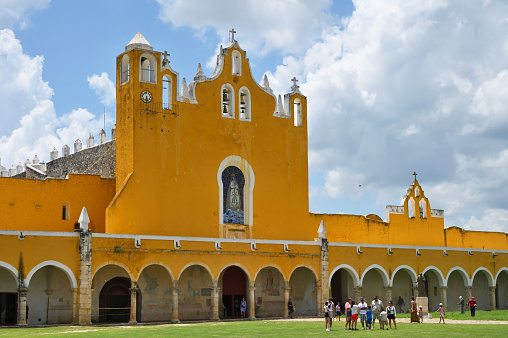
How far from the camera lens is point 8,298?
34125 mm

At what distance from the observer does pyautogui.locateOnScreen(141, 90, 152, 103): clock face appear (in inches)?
1523


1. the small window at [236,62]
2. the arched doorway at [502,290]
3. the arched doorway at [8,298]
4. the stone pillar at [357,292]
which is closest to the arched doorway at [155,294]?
the arched doorway at [8,298]

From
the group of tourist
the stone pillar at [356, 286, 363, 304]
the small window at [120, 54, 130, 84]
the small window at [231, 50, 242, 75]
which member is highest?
the small window at [231, 50, 242, 75]

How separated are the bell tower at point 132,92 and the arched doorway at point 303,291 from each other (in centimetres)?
1091

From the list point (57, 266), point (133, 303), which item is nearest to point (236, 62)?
point (133, 303)

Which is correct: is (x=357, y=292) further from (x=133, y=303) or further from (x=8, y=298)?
(x=8, y=298)

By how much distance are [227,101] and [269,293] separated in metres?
10.4

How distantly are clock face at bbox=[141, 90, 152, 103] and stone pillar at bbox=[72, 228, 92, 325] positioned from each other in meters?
8.05

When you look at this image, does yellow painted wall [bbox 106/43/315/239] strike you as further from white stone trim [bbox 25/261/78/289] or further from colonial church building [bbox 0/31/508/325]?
white stone trim [bbox 25/261/78/289]

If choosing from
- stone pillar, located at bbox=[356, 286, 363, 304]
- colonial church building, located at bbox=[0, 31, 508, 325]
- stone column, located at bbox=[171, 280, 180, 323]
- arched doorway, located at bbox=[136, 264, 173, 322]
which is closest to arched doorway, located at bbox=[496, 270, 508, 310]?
colonial church building, located at bbox=[0, 31, 508, 325]

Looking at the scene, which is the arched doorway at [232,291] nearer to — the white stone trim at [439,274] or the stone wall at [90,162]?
the stone wall at [90,162]

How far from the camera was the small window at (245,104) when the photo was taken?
139ft

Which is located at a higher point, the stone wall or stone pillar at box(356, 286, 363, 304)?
the stone wall

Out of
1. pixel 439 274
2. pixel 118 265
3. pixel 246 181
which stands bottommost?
pixel 439 274
